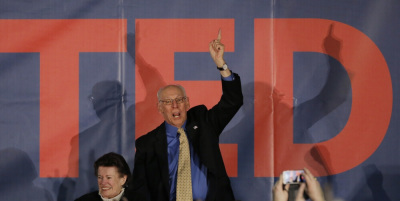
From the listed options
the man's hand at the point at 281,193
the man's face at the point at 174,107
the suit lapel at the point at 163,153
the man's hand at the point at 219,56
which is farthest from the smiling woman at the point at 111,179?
the man's hand at the point at 281,193

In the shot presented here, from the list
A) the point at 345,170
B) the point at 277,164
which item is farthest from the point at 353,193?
the point at 277,164

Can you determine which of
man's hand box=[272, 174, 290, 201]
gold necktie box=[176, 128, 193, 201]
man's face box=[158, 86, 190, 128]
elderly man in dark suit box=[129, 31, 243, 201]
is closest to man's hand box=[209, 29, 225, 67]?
elderly man in dark suit box=[129, 31, 243, 201]

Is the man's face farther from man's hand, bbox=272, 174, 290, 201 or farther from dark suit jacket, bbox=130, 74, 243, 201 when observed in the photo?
man's hand, bbox=272, 174, 290, 201

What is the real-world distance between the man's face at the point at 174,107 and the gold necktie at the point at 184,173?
6cm

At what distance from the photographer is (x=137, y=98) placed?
3602mm

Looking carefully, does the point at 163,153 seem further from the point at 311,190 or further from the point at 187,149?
the point at 311,190

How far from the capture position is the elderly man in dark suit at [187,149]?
9.80 feet

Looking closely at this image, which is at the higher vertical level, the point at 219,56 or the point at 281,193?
the point at 219,56

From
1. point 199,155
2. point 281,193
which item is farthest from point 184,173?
point 281,193

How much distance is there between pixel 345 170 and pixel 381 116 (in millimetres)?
416

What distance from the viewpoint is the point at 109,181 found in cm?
290

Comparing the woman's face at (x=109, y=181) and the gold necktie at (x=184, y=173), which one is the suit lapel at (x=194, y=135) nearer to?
the gold necktie at (x=184, y=173)

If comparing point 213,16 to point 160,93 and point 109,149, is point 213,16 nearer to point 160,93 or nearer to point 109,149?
point 160,93

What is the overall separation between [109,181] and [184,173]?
0.41 meters
